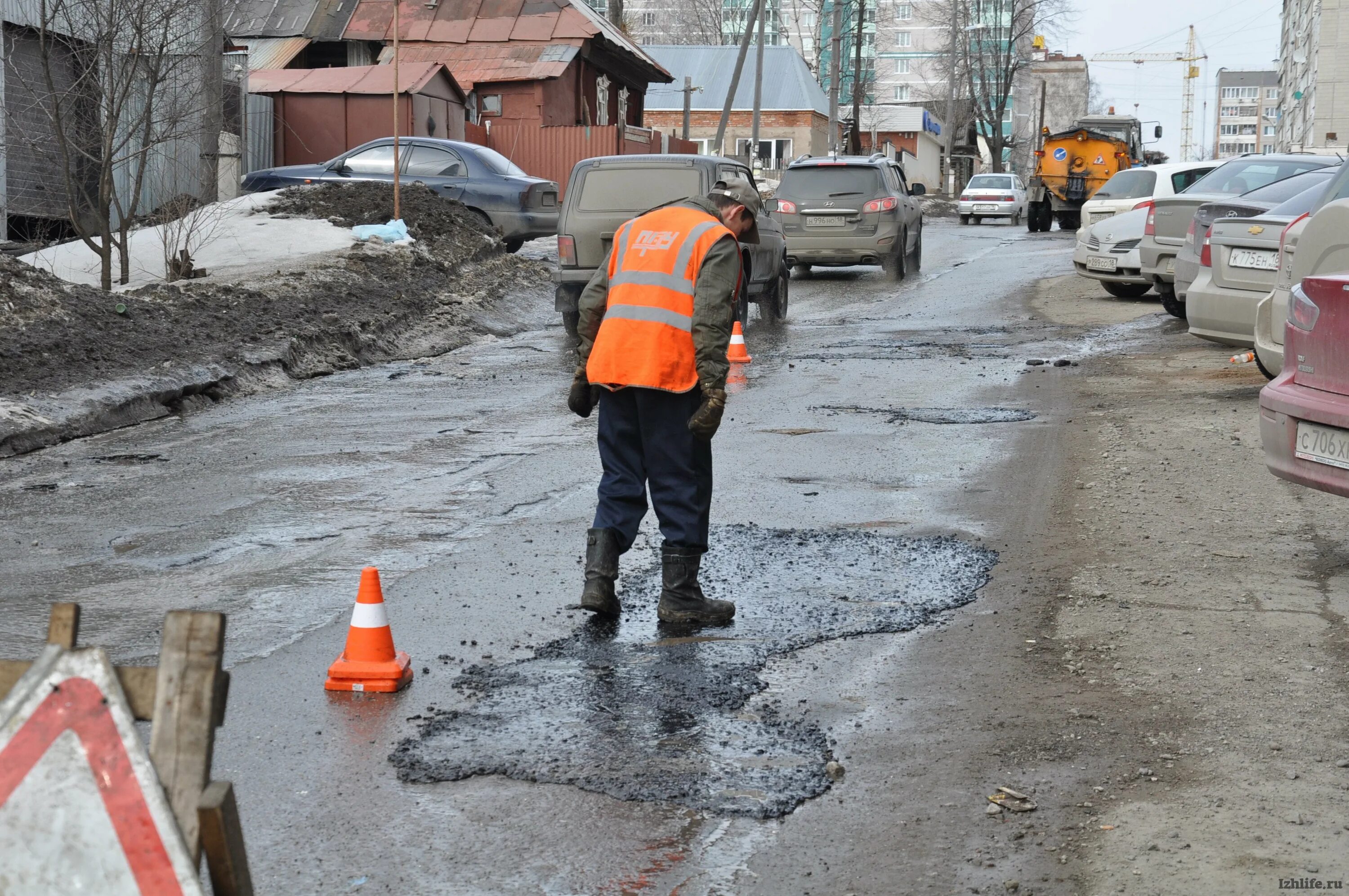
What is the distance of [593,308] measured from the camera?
5590 millimetres

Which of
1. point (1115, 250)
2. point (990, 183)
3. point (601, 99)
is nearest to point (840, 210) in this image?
point (1115, 250)

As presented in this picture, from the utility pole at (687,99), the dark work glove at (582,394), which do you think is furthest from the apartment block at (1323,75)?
the dark work glove at (582,394)

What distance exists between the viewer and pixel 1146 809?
11.8 feet

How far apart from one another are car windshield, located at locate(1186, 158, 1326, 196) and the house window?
2358 centimetres

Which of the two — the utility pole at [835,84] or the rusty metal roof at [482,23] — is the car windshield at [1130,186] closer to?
the rusty metal roof at [482,23]

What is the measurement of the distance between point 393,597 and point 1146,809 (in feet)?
9.80

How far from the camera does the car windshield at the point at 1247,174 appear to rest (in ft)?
48.4

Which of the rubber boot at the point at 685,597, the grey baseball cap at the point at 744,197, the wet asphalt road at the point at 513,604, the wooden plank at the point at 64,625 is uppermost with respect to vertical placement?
the grey baseball cap at the point at 744,197

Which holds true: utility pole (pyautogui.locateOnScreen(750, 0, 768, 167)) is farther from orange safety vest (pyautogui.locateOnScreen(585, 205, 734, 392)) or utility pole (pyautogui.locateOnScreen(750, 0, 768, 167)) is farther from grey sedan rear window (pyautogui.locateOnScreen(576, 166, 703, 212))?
orange safety vest (pyautogui.locateOnScreen(585, 205, 734, 392))

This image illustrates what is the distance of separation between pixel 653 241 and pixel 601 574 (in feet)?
3.95

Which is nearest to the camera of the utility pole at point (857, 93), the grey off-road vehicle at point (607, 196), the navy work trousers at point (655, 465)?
the navy work trousers at point (655, 465)

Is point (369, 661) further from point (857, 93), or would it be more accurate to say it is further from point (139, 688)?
point (857, 93)

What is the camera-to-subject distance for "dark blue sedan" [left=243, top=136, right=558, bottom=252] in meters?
20.6

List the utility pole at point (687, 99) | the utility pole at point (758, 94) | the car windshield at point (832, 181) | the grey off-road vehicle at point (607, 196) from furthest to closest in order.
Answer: the utility pole at point (758, 94), the utility pole at point (687, 99), the car windshield at point (832, 181), the grey off-road vehicle at point (607, 196)
